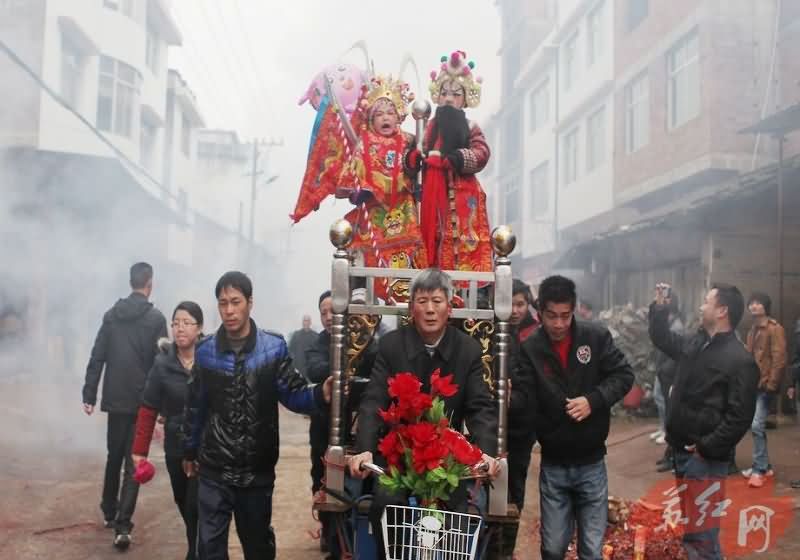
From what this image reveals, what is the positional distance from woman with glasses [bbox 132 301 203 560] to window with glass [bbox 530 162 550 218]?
73.5 feet

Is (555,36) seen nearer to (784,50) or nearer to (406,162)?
(784,50)

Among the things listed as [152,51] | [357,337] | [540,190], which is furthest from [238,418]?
[540,190]

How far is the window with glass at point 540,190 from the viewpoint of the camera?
1029 inches

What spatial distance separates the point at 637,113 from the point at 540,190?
9.32 m

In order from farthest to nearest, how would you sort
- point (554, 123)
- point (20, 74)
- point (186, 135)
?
point (186, 135) < point (554, 123) < point (20, 74)

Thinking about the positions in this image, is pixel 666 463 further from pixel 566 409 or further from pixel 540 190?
pixel 540 190

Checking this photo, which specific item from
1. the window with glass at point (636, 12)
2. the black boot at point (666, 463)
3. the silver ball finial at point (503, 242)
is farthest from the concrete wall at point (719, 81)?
the silver ball finial at point (503, 242)

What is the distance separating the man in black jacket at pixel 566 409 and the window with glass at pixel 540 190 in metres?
22.7

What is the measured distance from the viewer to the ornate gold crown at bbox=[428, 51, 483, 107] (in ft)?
15.3

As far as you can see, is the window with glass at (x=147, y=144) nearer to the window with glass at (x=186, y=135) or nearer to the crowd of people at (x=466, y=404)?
the window with glass at (x=186, y=135)

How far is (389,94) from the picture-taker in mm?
4711

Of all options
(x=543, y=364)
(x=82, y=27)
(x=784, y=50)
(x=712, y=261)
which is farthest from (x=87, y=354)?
(x=784, y=50)

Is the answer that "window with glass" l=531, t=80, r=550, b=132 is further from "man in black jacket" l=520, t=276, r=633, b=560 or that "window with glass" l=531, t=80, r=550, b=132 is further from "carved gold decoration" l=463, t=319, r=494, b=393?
"man in black jacket" l=520, t=276, r=633, b=560

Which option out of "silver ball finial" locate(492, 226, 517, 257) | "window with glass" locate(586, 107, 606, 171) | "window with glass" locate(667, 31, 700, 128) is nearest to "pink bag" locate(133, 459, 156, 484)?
"silver ball finial" locate(492, 226, 517, 257)
